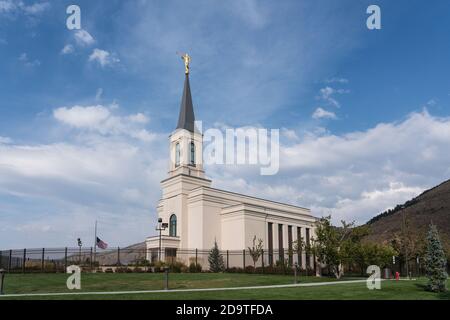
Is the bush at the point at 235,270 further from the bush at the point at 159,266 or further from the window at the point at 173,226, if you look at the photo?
the window at the point at 173,226

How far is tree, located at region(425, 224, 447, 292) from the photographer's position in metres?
19.5

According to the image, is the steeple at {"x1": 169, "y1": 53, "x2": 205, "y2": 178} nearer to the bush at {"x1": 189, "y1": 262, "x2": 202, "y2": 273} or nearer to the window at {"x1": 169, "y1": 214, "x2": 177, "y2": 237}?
the window at {"x1": 169, "y1": 214, "x2": 177, "y2": 237}

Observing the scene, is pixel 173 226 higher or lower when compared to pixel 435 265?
higher

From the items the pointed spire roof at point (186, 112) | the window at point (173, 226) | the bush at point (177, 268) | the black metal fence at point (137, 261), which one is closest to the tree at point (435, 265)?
the black metal fence at point (137, 261)

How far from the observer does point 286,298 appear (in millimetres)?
16438

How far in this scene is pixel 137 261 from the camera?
43.0 meters

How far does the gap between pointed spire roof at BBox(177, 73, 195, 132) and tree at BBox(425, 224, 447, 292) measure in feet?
120

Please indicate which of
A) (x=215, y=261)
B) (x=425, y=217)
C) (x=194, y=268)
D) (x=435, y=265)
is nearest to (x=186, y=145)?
(x=215, y=261)

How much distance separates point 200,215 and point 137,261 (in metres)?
8.25

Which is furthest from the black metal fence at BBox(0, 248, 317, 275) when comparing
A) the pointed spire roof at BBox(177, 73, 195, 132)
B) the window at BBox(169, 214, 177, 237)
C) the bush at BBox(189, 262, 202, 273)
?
the pointed spire roof at BBox(177, 73, 195, 132)

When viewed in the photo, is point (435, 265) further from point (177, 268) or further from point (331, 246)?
point (177, 268)

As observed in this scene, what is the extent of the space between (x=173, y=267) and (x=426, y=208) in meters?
80.8

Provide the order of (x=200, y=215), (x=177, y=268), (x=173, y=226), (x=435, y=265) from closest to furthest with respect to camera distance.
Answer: (x=435, y=265)
(x=177, y=268)
(x=200, y=215)
(x=173, y=226)

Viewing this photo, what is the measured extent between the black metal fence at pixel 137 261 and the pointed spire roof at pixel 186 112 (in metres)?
15.5
